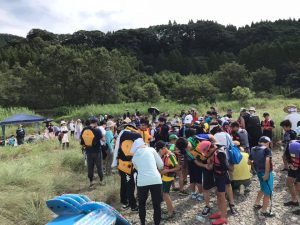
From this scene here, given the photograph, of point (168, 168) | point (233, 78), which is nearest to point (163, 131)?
point (168, 168)

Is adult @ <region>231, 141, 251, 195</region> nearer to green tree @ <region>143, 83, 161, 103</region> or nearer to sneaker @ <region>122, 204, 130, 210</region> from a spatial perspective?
sneaker @ <region>122, 204, 130, 210</region>

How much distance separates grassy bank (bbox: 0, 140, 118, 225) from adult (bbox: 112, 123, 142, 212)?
0.67 metres

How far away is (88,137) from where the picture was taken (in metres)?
7.49

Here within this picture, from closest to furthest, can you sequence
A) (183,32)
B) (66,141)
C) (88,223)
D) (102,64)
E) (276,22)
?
(88,223) → (66,141) → (102,64) → (276,22) → (183,32)

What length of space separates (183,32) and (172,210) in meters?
79.0

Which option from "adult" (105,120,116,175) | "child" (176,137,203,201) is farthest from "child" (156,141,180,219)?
"adult" (105,120,116,175)

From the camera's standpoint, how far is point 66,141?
1346cm

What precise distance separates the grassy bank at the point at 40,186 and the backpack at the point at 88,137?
0.97m

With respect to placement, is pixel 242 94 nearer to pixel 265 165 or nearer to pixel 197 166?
pixel 197 166

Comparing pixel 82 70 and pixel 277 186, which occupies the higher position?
pixel 82 70

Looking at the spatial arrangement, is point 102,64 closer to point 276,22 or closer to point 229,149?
point 229,149

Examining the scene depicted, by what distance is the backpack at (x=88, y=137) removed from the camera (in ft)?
24.6

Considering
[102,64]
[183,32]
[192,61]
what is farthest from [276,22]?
[102,64]

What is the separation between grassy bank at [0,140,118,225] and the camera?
18.5 feet
